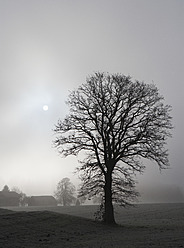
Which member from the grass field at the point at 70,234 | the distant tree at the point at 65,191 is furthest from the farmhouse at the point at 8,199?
the grass field at the point at 70,234

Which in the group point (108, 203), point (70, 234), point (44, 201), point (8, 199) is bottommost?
point (70, 234)

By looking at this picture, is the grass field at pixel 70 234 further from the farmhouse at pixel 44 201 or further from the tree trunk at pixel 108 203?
the farmhouse at pixel 44 201

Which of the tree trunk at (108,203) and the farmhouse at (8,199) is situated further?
the farmhouse at (8,199)

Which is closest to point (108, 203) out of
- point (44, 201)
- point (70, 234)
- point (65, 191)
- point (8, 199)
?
point (70, 234)

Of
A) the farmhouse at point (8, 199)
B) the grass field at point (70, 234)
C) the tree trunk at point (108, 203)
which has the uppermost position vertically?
the farmhouse at point (8, 199)

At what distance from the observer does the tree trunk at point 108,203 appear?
27500 mm

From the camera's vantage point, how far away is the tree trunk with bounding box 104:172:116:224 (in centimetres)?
2750

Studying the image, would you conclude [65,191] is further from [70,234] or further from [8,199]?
[70,234]

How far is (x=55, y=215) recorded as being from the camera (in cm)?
2762

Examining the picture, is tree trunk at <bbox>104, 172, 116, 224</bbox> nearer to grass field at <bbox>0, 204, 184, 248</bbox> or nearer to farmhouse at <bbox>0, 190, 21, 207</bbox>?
grass field at <bbox>0, 204, 184, 248</bbox>

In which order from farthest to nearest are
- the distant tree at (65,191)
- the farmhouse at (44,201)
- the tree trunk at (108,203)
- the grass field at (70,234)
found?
the farmhouse at (44,201)
the distant tree at (65,191)
the tree trunk at (108,203)
the grass field at (70,234)

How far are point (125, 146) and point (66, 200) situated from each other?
96.9 meters

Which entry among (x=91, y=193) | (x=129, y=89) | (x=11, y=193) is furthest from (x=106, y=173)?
(x=11, y=193)

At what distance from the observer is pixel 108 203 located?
2783 cm
